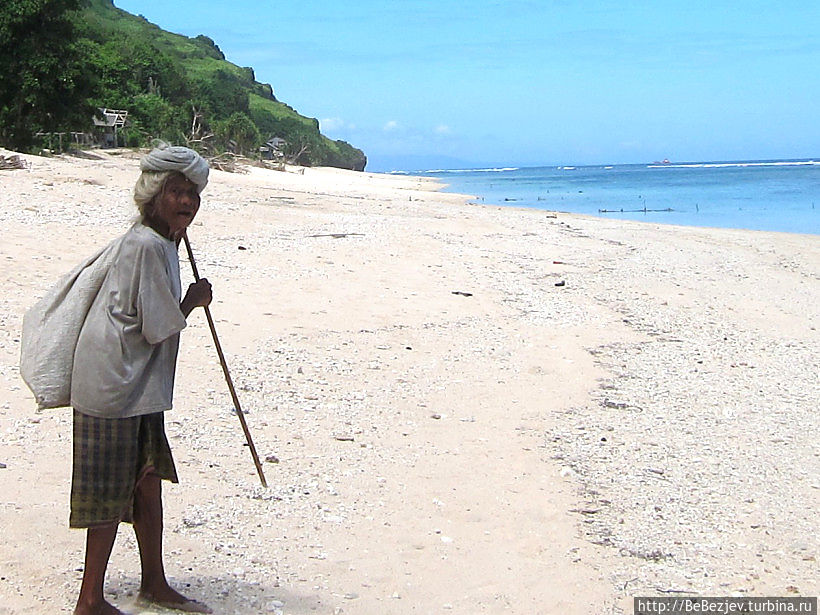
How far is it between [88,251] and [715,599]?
28.1 ft

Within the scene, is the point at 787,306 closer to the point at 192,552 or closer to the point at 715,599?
the point at 715,599

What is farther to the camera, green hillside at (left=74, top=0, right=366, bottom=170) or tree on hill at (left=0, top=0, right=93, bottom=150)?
green hillside at (left=74, top=0, right=366, bottom=170)

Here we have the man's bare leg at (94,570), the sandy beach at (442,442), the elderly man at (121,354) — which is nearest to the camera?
the elderly man at (121,354)

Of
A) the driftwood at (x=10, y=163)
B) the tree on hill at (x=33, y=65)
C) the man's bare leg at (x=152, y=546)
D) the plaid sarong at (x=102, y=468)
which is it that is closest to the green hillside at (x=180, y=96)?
the tree on hill at (x=33, y=65)

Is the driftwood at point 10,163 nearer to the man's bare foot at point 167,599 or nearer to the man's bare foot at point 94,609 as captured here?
the man's bare foot at point 167,599

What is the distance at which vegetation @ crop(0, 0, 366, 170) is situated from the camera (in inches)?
1110

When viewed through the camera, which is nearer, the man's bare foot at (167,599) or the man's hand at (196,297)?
the man's hand at (196,297)

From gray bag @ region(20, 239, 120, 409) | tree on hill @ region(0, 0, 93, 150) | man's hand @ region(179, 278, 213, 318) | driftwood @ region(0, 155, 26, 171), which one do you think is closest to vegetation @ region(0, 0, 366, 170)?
tree on hill @ region(0, 0, 93, 150)

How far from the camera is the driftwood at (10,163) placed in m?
16.2

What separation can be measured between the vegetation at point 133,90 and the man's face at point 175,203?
19194 mm

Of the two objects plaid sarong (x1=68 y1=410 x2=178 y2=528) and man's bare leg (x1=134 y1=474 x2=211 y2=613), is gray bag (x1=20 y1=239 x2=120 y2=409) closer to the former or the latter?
plaid sarong (x1=68 y1=410 x2=178 y2=528)

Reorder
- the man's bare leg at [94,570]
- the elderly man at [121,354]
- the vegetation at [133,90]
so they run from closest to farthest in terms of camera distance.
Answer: the elderly man at [121,354]
the man's bare leg at [94,570]
the vegetation at [133,90]

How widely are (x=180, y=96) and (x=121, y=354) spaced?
7302 centimetres

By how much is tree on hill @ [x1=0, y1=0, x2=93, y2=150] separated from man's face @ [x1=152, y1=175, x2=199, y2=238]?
26911mm
